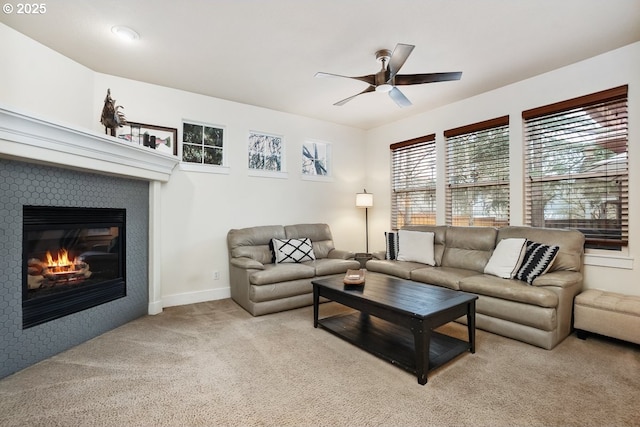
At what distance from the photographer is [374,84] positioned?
9.52 ft

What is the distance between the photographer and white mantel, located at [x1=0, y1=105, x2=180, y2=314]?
206 cm

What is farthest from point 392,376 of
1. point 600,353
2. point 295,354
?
point 600,353

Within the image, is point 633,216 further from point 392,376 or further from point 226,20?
point 226,20

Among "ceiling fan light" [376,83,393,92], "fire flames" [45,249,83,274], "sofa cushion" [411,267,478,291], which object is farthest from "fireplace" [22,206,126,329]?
"sofa cushion" [411,267,478,291]

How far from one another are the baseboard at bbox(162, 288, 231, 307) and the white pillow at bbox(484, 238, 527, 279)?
10.8ft

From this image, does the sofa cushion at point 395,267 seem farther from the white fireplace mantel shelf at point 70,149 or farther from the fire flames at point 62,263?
the fire flames at point 62,263

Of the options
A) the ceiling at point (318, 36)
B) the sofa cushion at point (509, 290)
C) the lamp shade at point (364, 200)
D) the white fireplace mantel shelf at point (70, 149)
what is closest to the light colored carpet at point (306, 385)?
the sofa cushion at point (509, 290)

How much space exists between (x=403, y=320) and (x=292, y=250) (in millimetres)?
2229

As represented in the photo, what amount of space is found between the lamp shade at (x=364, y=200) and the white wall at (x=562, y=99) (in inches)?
12.5

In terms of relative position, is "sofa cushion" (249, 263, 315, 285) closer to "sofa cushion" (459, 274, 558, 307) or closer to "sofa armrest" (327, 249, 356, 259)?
"sofa armrest" (327, 249, 356, 259)

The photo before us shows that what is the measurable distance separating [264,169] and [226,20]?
240cm

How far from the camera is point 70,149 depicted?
95.9 inches

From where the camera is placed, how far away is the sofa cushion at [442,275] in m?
3.24

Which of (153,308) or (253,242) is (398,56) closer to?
(253,242)
